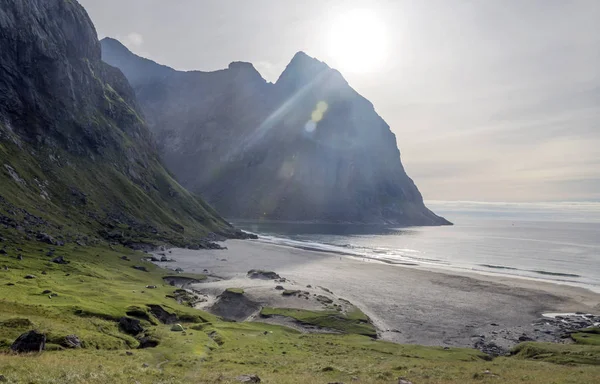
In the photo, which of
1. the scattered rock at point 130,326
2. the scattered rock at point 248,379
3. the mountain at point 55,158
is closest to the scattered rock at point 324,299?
the scattered rock at point 130,326

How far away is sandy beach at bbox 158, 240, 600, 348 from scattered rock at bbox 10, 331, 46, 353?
155 ft

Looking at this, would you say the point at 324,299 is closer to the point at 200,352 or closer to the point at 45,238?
the point at 200,352

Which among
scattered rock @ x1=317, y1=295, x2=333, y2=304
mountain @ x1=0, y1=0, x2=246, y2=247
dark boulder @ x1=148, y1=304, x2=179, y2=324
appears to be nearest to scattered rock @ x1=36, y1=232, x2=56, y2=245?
mountain @ x1=0, y1=0, x2=246, y2=247

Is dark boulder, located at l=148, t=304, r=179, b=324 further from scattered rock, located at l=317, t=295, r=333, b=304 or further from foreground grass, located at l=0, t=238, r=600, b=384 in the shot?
scattered rock, located at l=317, t=295, r=333, b=304

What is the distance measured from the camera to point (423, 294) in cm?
9131

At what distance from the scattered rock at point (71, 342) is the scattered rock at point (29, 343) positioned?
9.49 feet

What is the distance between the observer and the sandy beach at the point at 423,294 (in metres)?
65.6

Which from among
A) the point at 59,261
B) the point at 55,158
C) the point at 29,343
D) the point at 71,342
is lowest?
the point at 59,261

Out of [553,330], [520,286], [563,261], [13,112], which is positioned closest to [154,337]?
[553,330]

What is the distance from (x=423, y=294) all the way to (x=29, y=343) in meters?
81.5

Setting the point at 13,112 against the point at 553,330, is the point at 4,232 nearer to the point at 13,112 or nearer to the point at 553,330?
the point at 13,112

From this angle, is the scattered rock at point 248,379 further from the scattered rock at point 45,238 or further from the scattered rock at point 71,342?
the scattered rock at point 45,238

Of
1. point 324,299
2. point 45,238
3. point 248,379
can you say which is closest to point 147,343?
point 248,379

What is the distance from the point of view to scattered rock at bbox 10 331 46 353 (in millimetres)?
29516
